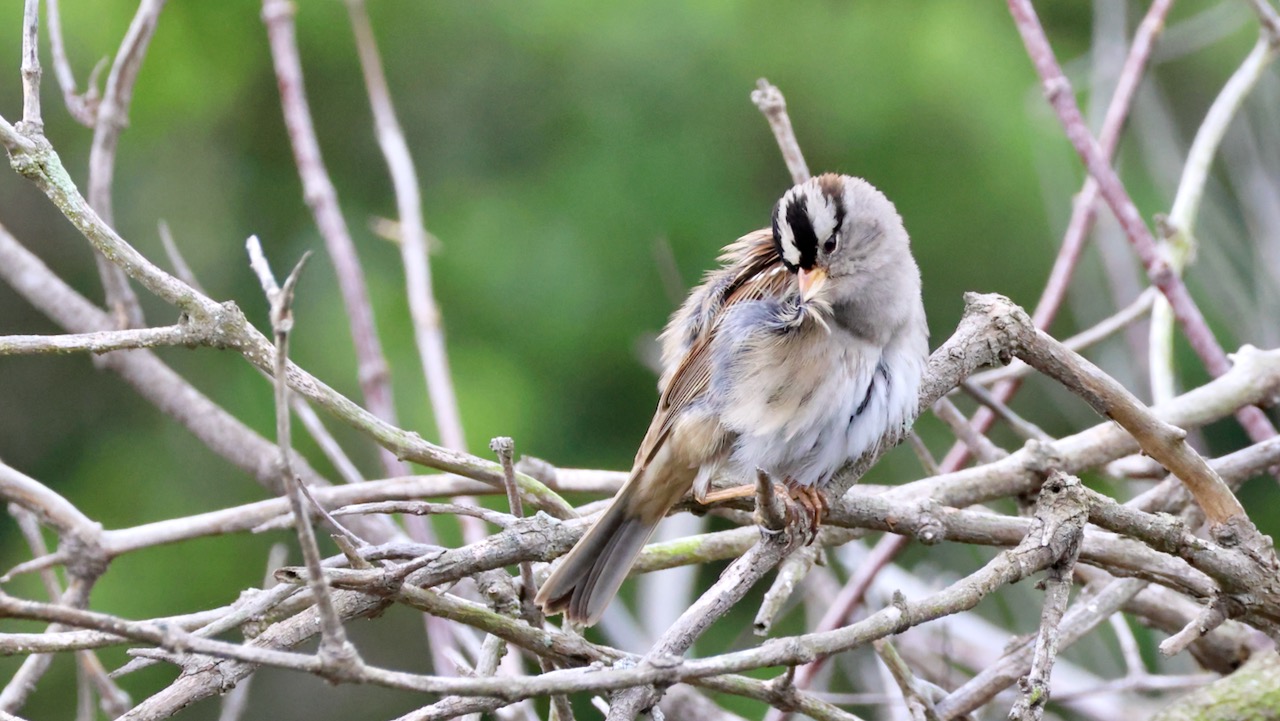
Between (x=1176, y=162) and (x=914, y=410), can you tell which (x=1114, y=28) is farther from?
(x=914, y=410)

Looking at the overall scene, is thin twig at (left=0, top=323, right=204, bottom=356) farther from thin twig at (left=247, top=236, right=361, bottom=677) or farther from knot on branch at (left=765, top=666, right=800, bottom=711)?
knot on branch at (left=765, top=666, right=800, bottom=711)

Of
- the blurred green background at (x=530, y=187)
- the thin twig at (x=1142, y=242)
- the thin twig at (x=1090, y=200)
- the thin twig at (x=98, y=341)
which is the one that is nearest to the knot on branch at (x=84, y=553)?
the thin twig at (x=98, y=341)

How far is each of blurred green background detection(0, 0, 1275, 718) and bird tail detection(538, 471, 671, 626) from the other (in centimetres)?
324

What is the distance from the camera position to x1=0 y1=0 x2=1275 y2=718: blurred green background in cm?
594

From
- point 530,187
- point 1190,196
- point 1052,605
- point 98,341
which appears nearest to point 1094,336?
point 1190,196

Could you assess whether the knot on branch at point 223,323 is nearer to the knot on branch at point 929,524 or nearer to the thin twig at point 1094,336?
the knot on branch at point 929,524

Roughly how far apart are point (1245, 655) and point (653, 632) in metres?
1.93

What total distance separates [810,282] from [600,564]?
29.7 inches

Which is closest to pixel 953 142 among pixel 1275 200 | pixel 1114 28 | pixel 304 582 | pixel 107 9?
pixel 1114 28

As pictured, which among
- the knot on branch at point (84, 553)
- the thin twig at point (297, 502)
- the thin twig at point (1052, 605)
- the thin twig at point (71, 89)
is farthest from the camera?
the thin twig at point (71, 89)

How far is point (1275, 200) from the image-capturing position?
4.26 meters

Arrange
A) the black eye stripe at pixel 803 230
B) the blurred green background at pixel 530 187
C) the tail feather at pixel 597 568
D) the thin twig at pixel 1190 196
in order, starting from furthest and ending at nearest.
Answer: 1. the blurred green background at pixel 530 187
2. the thin twig at pixel 1190 196
3. the black eye stripe at pixel 803 230
4. the tail feather at pixel 597 568

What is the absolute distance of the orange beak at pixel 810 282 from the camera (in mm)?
2635

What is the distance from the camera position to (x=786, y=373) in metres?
2.58
